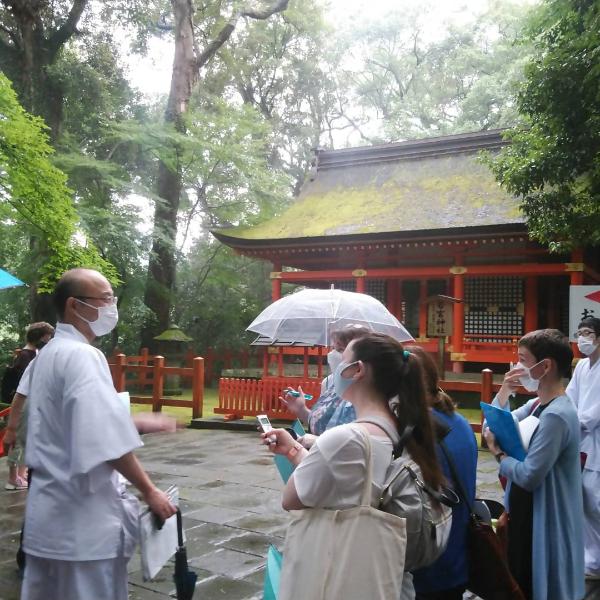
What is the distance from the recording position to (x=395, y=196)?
1532 cm

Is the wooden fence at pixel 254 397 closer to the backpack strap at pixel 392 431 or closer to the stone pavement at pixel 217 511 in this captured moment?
the stone pavement at pixel 217 511

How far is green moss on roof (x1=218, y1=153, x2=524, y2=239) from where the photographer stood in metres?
13.1

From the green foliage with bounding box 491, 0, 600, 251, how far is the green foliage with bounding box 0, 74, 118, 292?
607 cm

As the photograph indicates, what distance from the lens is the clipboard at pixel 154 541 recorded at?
1.89m

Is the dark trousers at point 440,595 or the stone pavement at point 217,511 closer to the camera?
the dark trousers at point 440,595

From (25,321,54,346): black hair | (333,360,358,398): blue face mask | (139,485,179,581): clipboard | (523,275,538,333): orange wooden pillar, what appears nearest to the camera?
(333,360,358,398): blue face mask

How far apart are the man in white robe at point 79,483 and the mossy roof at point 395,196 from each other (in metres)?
11.0

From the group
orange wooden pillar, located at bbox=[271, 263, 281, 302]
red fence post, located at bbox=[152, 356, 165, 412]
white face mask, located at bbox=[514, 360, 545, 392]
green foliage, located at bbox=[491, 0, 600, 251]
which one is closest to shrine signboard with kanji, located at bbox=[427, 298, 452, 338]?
orange wooden pillar, located at bbox=[271, 263, 281, 302]

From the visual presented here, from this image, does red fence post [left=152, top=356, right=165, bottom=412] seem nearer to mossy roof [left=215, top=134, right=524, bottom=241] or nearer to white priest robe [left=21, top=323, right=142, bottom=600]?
mossy roof [left=215, top=134, right=524, bottom=241]

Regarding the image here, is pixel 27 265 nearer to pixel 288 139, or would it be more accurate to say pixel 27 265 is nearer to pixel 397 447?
pixel 397 447

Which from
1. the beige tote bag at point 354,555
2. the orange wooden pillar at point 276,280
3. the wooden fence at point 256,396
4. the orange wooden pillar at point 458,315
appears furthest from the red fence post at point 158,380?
the beige tote bag at point 354,555

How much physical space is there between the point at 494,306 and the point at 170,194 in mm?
9161

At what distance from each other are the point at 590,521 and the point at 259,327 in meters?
3.31

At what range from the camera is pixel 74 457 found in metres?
1.85
